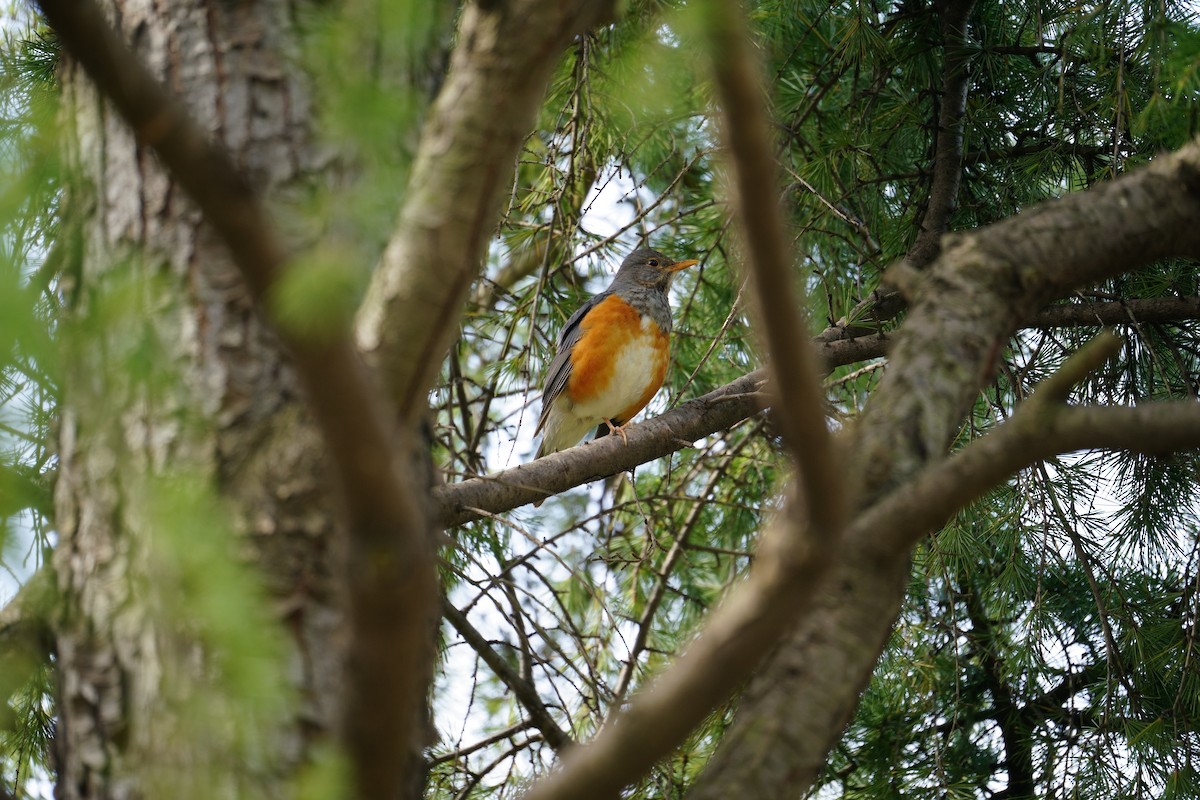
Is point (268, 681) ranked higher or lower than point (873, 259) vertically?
lower

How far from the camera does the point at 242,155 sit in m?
1.30

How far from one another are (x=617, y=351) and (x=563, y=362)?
0.29 m

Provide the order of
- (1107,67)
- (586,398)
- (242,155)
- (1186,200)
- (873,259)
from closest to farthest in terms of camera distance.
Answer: (242,155), (1186,200), (1107,67), (873,259), (586,398)

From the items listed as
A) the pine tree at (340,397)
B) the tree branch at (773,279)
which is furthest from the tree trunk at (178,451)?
the tree branch at (773,279)

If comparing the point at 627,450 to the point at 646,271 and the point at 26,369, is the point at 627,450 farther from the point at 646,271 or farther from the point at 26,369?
the point at 26,369

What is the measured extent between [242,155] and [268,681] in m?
0.67

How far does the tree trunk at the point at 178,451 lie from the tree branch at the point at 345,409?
13 centimetres

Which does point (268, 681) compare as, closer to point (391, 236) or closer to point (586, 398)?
point (391, 236)

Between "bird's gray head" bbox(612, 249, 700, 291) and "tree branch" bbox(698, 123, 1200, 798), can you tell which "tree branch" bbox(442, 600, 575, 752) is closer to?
"tree branch" bbox(698, 123, 1200, 798)

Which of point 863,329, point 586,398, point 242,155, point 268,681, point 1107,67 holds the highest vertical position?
point 586,398

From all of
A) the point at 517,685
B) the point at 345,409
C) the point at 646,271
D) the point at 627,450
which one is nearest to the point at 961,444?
the point at 627,450

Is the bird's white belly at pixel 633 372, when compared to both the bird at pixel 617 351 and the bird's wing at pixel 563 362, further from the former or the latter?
the bird's wing at pixel 563 362

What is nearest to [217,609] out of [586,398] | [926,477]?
[926,477]

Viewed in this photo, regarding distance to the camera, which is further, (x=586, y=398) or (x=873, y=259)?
(x=586, y=398)
